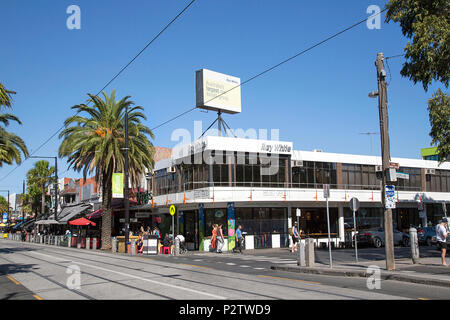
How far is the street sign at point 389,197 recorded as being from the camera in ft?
51.4

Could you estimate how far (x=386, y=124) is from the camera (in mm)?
16094

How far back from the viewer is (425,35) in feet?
49.6

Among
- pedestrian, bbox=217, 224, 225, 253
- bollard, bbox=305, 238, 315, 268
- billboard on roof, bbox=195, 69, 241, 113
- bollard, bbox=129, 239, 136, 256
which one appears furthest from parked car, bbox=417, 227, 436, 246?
bollard, bbox=129, 239, 136, 256

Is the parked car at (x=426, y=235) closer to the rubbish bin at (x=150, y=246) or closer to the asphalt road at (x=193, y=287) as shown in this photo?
the rubbish bin at (x=150, y=246)

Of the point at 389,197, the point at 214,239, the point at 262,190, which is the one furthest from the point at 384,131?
the point at 214,239

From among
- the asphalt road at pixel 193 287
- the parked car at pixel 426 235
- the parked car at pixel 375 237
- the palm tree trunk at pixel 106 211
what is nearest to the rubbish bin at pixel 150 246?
the palm tree trunk at pixel 106 211

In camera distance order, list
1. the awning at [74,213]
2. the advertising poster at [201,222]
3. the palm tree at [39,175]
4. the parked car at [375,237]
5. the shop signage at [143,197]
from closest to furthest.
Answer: the parked car at [375,237] → the advertising poster at [201,222] → the shop signage at [143,197] → the awning at [74,213] → the palm tree at [39,175]

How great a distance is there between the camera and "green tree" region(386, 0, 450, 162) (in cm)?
1515

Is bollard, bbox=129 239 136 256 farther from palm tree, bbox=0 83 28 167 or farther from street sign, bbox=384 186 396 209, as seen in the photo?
street sign, bbox=384 186 396 209

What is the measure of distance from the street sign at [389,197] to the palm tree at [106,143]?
803 inches
